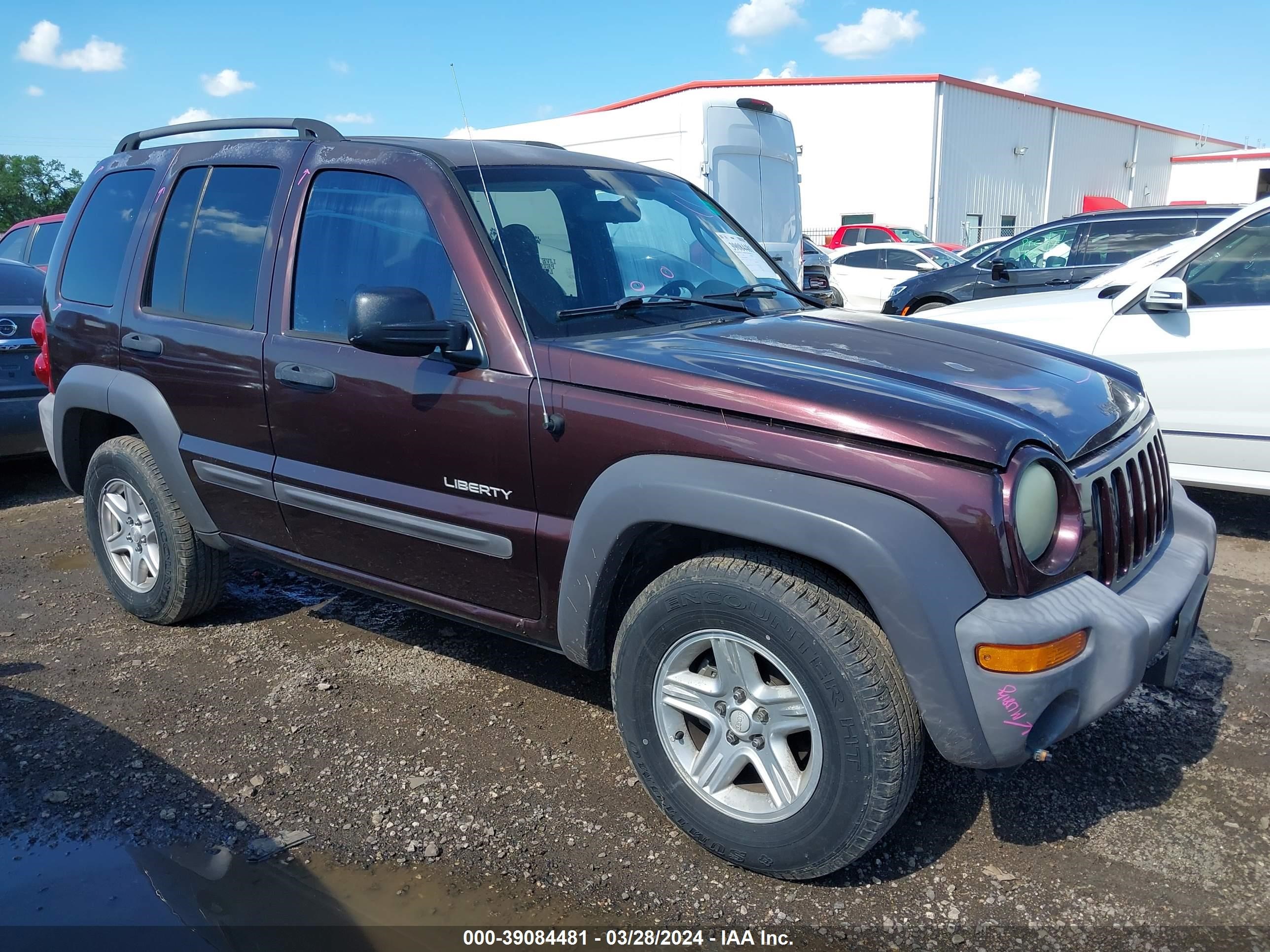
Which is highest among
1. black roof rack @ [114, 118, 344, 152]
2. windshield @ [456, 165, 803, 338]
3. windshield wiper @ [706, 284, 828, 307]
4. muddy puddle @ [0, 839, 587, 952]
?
black roof rack @ [114, 118, 344, 152]

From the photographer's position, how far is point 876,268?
1647 centimetres

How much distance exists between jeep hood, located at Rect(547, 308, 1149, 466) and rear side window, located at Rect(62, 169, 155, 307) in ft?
7.85

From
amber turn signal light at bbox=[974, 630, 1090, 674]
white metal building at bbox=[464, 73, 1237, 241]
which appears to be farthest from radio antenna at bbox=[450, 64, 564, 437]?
white metal building at bbox=[464, 73, 1237, 241]

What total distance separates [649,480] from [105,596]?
360 cm

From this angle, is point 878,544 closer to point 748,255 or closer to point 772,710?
point 772,710

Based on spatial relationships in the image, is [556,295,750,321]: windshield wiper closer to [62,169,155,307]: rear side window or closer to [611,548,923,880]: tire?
[611,548,923,880]: tire

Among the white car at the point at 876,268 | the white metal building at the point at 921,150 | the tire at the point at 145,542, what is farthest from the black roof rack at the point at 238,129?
the white metal building at the point at 921,150

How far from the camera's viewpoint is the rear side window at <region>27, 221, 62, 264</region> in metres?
9.78

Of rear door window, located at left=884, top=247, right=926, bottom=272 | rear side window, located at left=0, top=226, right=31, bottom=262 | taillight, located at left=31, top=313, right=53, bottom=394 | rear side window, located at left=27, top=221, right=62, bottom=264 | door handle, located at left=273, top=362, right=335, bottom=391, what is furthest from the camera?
rear door window, located at left=884, top=247, right=926, bottom=272

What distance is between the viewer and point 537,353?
2863 mm

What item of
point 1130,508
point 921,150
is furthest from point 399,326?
point 921,150

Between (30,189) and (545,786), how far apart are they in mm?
56094

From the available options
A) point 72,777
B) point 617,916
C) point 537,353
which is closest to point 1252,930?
point 617,916

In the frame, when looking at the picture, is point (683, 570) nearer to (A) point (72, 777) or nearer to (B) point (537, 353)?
(B) point (537, 353)
